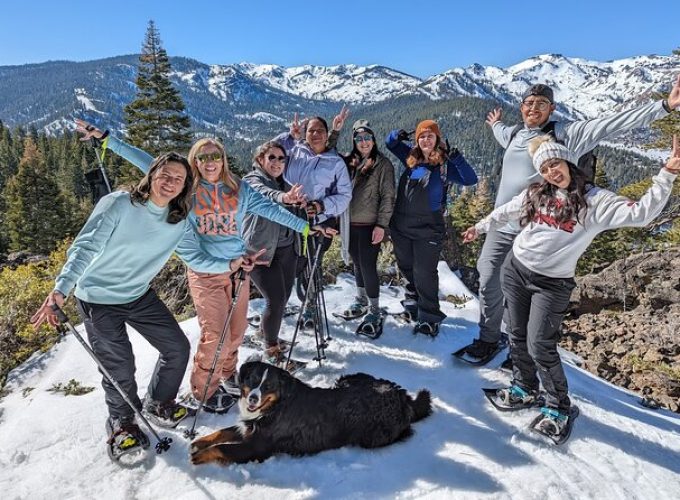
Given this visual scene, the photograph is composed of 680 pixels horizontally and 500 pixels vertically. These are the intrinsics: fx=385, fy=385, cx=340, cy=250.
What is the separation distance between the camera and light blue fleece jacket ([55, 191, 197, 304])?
304 cm

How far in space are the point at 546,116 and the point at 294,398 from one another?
3.86 metres

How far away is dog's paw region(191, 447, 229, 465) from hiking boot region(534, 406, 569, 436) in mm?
2803

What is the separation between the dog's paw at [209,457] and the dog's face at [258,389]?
321 millimetres

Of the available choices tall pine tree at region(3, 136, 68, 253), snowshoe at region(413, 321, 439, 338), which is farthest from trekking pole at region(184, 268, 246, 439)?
tall pine tree at region(3, 136, 68, 253)

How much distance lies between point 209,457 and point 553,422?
3032mm

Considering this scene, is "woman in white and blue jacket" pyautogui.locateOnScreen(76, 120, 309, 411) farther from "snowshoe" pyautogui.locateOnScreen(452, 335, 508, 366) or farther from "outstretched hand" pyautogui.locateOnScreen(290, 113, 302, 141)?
"snowshoe" pyautogui.locateOnScreen(452, 335, 508, 366)

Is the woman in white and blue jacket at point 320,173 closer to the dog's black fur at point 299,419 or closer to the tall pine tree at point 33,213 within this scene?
the dog's black fur at point 299,419

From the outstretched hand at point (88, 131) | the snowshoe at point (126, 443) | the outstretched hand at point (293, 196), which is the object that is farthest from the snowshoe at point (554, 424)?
the outstretched hand at point (88, 131)

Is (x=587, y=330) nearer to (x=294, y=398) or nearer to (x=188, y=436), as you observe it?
(x=294, y=398)

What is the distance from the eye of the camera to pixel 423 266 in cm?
518

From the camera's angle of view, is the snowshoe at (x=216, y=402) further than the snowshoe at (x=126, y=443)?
Yes

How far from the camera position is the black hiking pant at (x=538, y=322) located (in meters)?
3.39

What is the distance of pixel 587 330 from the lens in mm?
7953

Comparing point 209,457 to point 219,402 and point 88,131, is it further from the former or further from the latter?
point 88,131
